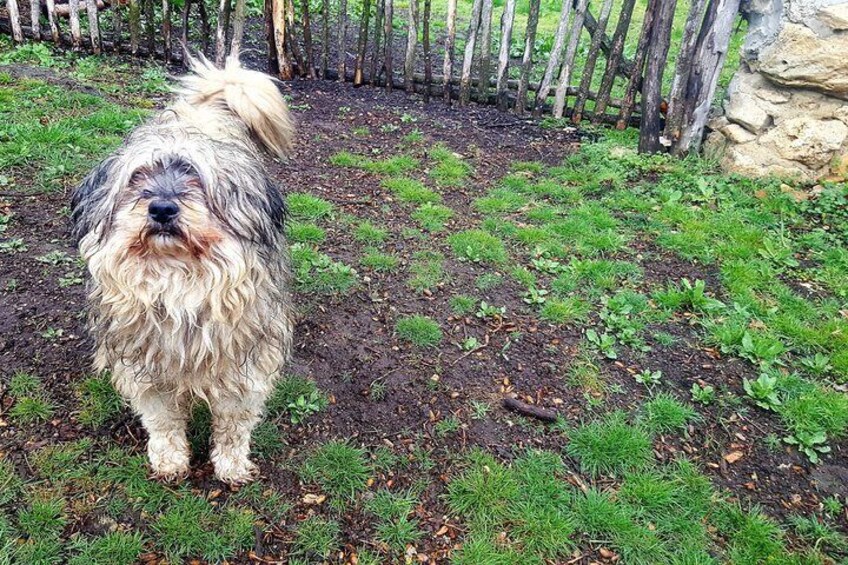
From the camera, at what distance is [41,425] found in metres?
3.37

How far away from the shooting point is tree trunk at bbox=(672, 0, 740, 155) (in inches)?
257

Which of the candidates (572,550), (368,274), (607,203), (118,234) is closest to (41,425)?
(118,234)

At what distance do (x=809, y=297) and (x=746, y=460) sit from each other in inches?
83.8

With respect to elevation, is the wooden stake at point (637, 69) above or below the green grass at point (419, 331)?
Result: above

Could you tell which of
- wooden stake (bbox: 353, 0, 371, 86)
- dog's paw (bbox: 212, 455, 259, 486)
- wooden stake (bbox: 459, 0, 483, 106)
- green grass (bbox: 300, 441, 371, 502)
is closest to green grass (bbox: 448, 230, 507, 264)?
green grass (bbox: 300, 441, 371, 502)

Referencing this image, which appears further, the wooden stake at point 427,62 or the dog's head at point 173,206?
the wooden stake at point 427,62

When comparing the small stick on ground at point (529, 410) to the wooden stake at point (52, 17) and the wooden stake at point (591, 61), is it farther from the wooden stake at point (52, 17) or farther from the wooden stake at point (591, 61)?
the wooden stake at point (52, 17)

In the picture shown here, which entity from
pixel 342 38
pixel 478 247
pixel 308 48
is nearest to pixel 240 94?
pixel 478 247

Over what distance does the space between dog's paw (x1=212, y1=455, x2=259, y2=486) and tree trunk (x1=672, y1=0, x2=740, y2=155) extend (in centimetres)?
616

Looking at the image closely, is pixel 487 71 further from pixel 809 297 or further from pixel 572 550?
pixel 572 550

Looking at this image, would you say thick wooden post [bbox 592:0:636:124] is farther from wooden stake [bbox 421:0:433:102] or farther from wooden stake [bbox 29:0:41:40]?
wooden stake [bbox 29:0:41:40]

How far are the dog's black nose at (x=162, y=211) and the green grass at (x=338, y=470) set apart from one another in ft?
5.59

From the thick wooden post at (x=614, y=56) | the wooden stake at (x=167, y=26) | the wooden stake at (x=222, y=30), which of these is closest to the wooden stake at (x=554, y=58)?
the thick wooden post at (x=614, y=56)

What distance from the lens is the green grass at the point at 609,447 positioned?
11.4 feet
